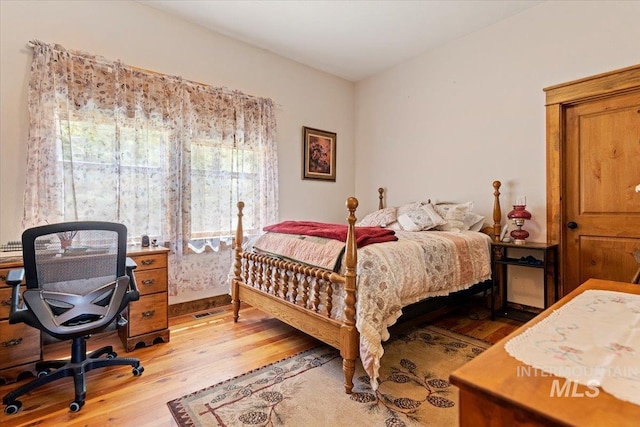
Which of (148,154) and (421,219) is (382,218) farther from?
(148,154)

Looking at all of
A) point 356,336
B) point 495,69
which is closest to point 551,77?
point 495,69

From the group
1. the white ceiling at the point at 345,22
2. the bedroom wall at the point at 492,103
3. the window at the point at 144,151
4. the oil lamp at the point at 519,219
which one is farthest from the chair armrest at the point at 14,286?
the bedroom wall at the point at 492,103

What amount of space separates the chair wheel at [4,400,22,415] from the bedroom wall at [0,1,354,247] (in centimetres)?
124

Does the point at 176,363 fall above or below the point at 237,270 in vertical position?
below

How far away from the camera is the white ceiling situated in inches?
118

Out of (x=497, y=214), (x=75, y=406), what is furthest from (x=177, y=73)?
(x=497, y=214)

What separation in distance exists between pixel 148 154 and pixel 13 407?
6.58 feet

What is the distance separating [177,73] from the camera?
318cm

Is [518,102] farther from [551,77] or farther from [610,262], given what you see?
[610,262]

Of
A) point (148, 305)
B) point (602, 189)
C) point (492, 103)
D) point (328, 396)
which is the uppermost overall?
point (492, 103)

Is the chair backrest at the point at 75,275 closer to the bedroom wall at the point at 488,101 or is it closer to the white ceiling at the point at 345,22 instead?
the white ceiling at the point at 345,22

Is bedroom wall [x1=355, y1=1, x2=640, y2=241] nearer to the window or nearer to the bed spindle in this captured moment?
the window

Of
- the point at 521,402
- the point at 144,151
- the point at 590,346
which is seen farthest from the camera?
the point at 144,151

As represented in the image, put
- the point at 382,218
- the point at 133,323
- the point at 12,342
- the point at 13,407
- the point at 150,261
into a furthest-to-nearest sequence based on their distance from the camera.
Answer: the point at 382,218 < the point at 150,261 < the point at 133,323 < the point at 12,342 < the point at 13,407
